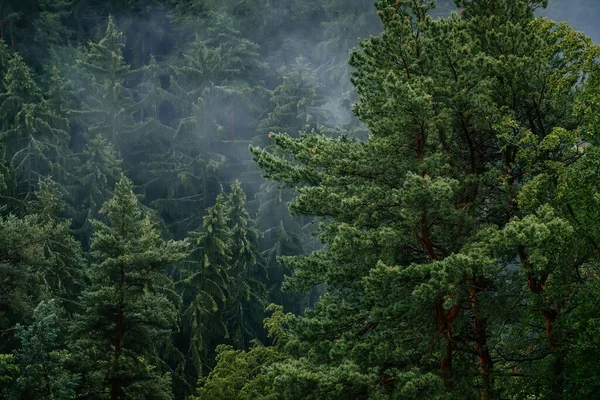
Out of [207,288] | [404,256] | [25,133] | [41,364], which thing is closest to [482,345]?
[404,256]

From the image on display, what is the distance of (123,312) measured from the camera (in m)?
16.5

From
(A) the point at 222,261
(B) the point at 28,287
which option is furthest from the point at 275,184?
(B) the point at 28,287

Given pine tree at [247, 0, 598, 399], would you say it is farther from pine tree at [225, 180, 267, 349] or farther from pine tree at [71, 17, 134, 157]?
pine tree at [71, 17, 134, 157]

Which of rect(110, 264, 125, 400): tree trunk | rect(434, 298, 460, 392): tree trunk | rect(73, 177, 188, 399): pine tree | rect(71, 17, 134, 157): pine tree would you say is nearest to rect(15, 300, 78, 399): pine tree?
rect(73, 177, 188, 399): pine tree

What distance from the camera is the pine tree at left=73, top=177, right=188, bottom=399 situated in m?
16.0

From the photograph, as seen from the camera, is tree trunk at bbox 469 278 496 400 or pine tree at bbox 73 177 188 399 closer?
tree trunk at bbox 469 278 496 400

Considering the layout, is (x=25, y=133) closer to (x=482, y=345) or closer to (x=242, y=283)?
(x=242, y=283)

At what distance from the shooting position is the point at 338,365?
1170 cm

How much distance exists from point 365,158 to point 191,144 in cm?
2875

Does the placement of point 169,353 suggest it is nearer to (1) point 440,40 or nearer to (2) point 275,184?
(2) point 275,184

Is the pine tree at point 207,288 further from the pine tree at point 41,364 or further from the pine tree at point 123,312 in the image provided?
the pine tree at point 41,364

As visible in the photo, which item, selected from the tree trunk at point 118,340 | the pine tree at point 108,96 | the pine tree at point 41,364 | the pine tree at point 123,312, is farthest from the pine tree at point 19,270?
the pine tree at point 108,96

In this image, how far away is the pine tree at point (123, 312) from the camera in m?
16.0

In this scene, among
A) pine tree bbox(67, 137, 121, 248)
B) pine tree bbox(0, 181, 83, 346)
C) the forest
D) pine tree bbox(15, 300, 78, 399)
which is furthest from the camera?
pine tree bbox(67, 137, 121, 248)
